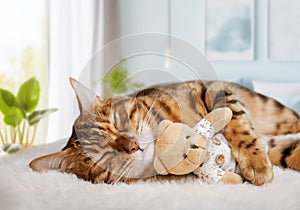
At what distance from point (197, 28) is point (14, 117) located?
5.28 ft

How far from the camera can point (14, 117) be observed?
3.88m

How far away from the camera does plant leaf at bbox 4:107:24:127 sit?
3.85 metres

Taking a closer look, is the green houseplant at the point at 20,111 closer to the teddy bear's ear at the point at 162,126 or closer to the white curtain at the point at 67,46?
the white curtain at the point at 67,46

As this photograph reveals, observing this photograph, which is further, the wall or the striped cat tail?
the wall

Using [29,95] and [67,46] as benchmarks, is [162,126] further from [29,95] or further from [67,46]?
[67,46]

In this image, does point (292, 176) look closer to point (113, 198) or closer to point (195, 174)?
point (195, 174)

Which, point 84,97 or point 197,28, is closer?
point 84,97

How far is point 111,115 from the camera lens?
5.87 ft

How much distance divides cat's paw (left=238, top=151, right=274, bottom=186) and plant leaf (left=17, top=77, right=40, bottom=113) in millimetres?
2460

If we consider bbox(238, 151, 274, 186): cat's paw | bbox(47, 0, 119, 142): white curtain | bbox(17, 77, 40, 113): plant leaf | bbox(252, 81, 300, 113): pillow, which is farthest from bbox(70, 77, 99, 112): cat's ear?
bbox(47, 0, 119, 142): white curtain

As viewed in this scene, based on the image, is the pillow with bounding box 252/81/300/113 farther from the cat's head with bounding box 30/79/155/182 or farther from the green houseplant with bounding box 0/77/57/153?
the cat's head with bounding box 30/79/155/182

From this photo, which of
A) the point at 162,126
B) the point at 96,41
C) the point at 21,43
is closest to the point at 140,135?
the point at 162,126

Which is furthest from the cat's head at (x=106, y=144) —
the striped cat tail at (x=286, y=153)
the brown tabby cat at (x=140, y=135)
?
the striped cat tail at (x=286, y=153)

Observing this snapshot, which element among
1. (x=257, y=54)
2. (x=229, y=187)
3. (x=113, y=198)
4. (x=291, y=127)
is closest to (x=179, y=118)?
(x=229, y=187)
